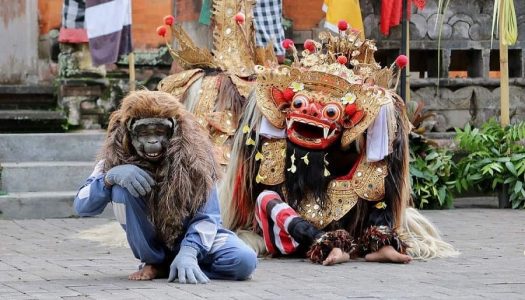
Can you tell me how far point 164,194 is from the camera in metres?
7.17

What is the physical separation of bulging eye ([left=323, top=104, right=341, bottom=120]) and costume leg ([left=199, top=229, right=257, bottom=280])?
1.49 meters

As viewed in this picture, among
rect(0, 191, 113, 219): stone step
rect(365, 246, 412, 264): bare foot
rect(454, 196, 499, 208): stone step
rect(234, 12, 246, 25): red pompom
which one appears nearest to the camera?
rect(365, 246, 412, 264): bare foot

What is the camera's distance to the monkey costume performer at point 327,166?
28.2 feet

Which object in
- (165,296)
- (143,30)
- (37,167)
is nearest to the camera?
(165,296)

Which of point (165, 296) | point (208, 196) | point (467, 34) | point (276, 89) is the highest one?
point (467, 34)

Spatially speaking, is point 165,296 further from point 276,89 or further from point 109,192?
point 276,89

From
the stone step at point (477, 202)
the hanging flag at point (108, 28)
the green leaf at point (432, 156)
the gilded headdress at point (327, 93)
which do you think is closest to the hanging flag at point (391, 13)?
the green leaf at point (432, 156)

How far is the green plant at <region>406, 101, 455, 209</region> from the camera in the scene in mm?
12242

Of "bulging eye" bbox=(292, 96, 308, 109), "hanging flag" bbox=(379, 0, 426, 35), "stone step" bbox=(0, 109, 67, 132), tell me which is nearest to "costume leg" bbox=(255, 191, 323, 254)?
"bulging eye" bbox=(292, 96, 308, 109)

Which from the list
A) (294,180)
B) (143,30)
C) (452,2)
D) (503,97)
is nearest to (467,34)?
(452,2)

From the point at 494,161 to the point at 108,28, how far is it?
12.6 feet

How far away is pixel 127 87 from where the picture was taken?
13742 mm

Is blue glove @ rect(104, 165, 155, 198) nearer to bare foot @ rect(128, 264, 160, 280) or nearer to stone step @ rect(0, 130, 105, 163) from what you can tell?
bare foot @ rect(128, 264, 160, 280)

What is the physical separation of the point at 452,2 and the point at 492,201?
245 centimetres
